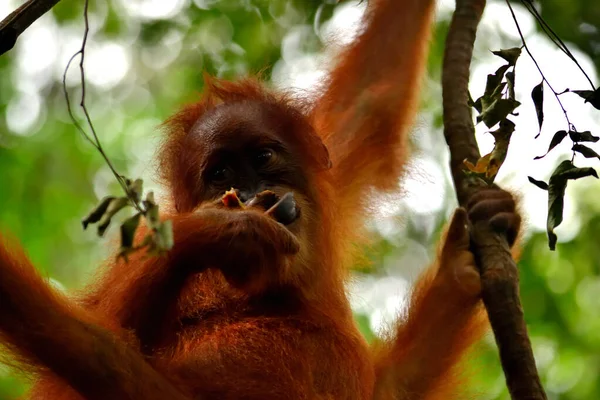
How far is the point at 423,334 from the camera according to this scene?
531 cm

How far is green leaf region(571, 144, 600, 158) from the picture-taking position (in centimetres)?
356

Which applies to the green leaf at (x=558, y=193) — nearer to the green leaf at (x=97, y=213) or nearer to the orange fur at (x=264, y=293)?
the orange fur at (x=264, y=293)

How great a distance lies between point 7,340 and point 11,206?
196 inches

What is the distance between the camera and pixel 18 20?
2916 mm

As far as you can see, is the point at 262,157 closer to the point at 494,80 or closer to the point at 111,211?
the point at 494,80

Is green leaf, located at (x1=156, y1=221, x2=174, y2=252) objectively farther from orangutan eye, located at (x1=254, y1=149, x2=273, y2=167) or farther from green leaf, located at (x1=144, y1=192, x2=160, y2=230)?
orangutan eye, located at (x1=254, y1=149, x2=273, y2=167)

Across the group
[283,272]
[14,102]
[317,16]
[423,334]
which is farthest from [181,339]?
[14,102]

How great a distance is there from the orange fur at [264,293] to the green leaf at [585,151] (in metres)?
1.22

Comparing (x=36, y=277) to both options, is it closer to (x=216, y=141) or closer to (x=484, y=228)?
(x=216, y=141)

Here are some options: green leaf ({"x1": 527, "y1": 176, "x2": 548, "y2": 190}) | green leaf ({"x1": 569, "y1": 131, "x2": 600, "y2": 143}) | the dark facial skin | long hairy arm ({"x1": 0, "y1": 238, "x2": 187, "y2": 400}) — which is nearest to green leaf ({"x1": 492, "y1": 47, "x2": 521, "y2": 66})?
green leaf ({"x1": 569, "y1": 131, "x2": 600, "y2": 143})

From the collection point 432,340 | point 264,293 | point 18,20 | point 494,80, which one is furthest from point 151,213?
point 432,340

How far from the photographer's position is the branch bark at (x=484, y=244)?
3.48m

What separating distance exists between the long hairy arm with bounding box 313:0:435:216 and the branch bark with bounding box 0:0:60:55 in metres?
3.44

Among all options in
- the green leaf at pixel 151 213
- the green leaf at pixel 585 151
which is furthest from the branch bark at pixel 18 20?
the green leaf at pixel 585 151
